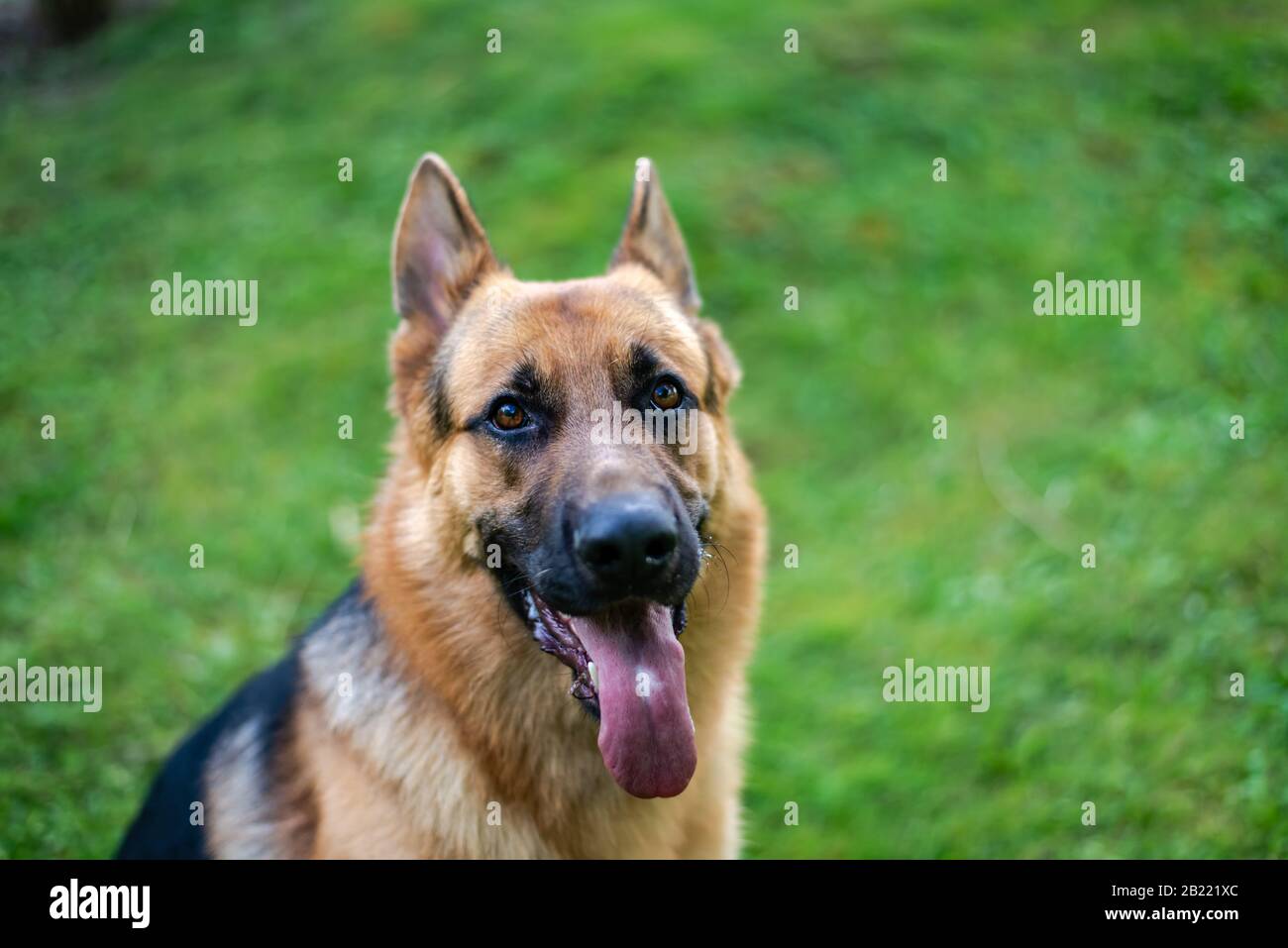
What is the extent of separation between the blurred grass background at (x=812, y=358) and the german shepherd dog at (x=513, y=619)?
69.7 inches

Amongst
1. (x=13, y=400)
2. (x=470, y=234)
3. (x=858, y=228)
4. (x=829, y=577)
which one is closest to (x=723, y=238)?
(x=858, y=228)

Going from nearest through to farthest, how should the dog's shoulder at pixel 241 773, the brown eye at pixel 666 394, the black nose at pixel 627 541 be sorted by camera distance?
1. the black nose at pixel 627 541
2. the brown eye at pixel 666 394
3. the dog's shoulder at pixel 241 773

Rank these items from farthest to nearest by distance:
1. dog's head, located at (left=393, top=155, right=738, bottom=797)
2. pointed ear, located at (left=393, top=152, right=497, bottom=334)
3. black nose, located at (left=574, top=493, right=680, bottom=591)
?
pointed ear, located at (left=393, top=152, right=497, bottom=334) < dog's head, located at (left=393, top=155, right=738, bottom=797) < black nose, located at (left=574, top=493, right=680, bottom=591)

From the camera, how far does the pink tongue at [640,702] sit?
11.8 feet

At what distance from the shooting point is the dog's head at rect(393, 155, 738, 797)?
354cm

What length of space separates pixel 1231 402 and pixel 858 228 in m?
3.63

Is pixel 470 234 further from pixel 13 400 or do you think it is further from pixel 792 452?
pixel 13 400

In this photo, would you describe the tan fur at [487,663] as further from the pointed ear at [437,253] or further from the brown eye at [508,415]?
the pointed ear at [437,253]

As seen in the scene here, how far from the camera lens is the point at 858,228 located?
32.6 ft

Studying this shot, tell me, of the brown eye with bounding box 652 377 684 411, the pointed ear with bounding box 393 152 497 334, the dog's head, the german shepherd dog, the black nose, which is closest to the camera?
the black nose

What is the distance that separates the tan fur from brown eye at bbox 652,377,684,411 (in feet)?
0.47

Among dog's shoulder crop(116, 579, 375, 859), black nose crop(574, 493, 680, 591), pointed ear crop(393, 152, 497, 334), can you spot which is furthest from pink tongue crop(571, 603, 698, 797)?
pointed ear crop(393, 152, 497, 334)

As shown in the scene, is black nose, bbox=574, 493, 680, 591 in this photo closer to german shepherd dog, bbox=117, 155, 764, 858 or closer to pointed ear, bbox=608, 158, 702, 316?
german shepherd dog, bbox=117, 155, 764, 858

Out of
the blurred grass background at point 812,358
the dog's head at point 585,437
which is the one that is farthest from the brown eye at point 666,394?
the blurred grass background at point 812,358
